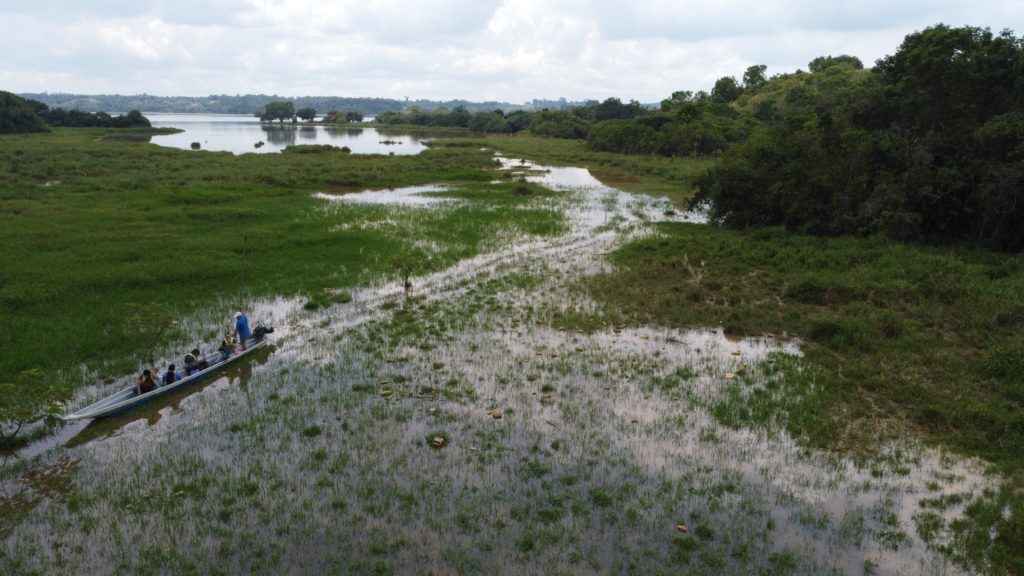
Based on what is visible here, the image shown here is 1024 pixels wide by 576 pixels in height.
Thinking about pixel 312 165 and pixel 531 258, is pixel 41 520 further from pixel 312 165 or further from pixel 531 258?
pixel 312 165

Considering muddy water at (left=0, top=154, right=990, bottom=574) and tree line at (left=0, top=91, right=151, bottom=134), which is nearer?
muddy water at (left=0, top=154, right=990, bottom=574)

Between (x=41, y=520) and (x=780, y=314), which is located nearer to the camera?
(x=41, y=520)

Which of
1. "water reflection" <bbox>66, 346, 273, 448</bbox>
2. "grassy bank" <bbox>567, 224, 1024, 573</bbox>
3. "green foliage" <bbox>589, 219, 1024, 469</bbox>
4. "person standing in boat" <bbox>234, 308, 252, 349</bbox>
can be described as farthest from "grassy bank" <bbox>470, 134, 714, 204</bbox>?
"water reflection" <bbox>66, 346, 273, 448</bbox>

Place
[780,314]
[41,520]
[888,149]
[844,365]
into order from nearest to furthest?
1. [41,520]
2. [844,365]
3. [780,314]
4. [888,149]

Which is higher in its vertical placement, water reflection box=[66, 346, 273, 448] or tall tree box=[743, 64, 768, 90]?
tall tree box=[743, 64, 768, 90]

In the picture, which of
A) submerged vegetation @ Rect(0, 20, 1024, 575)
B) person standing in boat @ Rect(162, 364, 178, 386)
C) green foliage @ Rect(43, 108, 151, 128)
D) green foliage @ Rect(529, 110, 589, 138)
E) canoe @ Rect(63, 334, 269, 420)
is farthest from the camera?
green foliage @ Rect(529, 110, 589, 138)

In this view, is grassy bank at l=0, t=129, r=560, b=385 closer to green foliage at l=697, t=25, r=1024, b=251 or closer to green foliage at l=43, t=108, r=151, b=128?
green foliage at l=697, t=25, r=1024, b=251

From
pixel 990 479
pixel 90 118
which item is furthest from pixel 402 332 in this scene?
pixel 90 118
